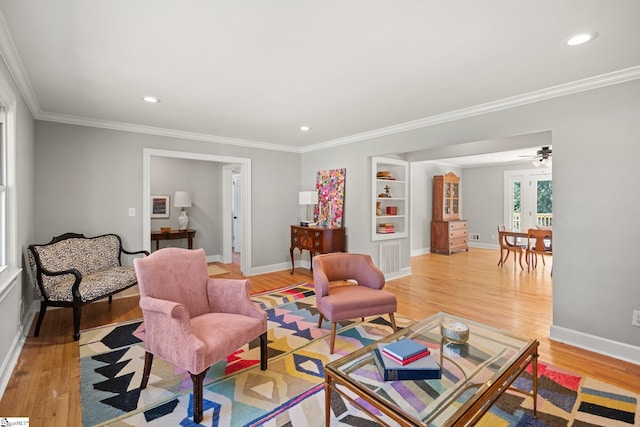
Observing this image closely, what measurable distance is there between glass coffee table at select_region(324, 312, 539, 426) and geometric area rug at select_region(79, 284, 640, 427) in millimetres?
239

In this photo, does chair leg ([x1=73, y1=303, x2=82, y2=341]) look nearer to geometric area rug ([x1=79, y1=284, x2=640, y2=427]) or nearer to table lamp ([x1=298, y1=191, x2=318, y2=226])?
geometric area rug ([x1=79, y1=284, x2=640, y2=427])

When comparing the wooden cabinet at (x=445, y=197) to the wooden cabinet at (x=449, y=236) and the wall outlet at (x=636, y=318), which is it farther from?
the wall outlet at (x=636, y=318)

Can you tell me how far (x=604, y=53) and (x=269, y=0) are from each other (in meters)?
2.35

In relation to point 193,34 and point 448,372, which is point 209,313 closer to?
point 448,372

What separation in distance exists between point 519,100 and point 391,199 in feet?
8.13

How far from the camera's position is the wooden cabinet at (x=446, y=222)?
759 cm

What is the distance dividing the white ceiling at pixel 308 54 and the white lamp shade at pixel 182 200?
237cm

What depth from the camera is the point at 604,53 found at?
2.14 m

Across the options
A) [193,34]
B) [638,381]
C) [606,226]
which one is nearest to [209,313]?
[193,34]

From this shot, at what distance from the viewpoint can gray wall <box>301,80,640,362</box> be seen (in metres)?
2.46

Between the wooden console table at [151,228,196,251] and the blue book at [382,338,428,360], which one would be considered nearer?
the blue book at [382,338,428,360]

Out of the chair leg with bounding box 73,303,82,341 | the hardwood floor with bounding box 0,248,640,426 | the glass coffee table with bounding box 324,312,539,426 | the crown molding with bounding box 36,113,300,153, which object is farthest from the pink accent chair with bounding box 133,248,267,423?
the crown molding with bounding box 36,113,300,153

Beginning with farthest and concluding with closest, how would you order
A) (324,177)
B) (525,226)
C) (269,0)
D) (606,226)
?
(525,226) → (324,177) → (606,226) → (269,0)

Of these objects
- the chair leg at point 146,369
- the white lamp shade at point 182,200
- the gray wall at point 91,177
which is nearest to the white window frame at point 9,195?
the gray wall at point 91,177
